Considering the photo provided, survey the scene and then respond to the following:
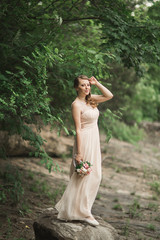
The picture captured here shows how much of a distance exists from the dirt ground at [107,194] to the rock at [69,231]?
0.70 m

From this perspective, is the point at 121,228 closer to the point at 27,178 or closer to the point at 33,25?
the point at 27,178

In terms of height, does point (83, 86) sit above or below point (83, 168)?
above

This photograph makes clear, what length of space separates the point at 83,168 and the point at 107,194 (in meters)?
4.62

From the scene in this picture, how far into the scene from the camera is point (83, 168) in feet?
13.4

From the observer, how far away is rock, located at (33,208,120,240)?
4.08m

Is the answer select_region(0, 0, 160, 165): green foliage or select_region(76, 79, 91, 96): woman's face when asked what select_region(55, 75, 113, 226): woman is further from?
select_region(0, 0, 160, 165): green foliage

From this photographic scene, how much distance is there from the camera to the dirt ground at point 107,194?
568 centimetres

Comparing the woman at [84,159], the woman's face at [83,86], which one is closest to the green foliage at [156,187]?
the woman at [84,159]

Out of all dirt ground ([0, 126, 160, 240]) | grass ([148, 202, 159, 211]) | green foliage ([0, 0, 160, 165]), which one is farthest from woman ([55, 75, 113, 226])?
grass ([148, 202, 159, 211])

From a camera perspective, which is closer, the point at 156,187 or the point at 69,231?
the point at 69,231

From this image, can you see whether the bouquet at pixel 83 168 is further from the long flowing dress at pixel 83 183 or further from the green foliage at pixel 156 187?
the green foliage at pixel 156 187

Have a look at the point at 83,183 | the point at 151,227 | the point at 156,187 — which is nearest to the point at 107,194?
the point at 156,187

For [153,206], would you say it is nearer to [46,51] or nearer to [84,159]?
[84,159]

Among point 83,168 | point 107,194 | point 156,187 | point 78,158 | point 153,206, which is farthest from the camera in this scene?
point 156,187
